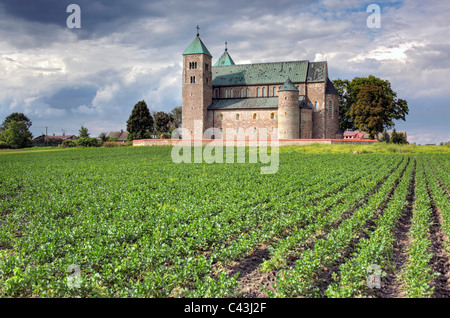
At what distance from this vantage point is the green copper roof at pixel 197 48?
206 feet

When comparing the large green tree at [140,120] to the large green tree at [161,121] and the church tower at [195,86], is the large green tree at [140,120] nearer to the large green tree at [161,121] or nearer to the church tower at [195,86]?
the large green tree at [161,121]

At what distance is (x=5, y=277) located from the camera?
7047 mm

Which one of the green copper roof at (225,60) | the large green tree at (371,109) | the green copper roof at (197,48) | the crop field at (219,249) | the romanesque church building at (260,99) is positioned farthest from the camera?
the green copper roof at (225,60)

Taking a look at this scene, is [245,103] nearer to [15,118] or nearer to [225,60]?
[225,60]

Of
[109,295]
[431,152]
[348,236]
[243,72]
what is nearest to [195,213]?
[348,236]

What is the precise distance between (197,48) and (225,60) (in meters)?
13.7

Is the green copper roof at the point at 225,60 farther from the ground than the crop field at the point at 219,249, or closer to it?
farther from the ground

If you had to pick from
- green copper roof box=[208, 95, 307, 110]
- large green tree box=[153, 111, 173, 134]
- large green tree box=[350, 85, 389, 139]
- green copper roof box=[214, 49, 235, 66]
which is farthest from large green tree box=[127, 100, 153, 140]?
large green tree box=[350, 85, 389, 139]

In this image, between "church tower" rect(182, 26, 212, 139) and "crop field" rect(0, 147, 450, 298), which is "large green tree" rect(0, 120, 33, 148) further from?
"crop field" rect(0, 147, 450, 298)

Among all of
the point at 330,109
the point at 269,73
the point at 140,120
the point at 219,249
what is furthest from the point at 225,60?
the point at 219,249

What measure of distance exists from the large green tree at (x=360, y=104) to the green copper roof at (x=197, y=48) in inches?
954

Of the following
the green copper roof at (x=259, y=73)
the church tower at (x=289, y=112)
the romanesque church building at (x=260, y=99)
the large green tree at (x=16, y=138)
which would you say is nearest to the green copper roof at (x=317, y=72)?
the romanesque church building at (x=260, y=99)
